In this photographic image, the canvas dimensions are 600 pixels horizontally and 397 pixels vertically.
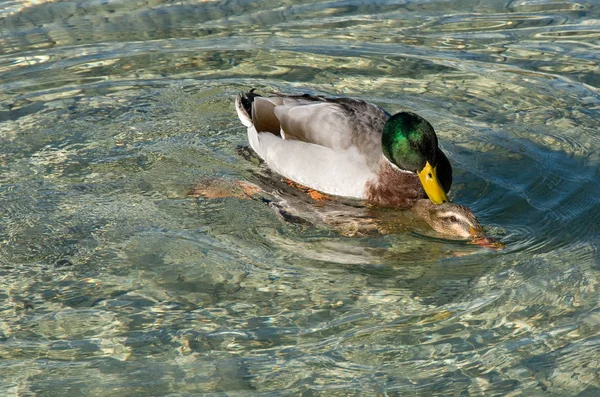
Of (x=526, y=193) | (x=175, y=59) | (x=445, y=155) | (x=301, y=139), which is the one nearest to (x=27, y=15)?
(x=175, y=59)

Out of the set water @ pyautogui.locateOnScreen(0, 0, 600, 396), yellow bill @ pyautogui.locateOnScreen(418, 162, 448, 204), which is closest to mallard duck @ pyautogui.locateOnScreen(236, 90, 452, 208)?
yellow bill @ pyautogui.locateOnScreen(418, 162, 448, 204)

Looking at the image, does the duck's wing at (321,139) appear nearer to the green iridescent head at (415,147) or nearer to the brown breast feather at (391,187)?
the brown breast feather at (391,187)

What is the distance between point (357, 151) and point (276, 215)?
0.89 metres

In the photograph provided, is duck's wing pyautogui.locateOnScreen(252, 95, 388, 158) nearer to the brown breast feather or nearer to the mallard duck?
the mallard duck

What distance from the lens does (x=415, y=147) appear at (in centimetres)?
711

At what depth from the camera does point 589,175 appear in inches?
289

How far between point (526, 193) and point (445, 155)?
798 millimetres

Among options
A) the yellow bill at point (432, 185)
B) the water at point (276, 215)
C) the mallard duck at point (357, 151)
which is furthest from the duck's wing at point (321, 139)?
the yellow bill at point (432, 185)

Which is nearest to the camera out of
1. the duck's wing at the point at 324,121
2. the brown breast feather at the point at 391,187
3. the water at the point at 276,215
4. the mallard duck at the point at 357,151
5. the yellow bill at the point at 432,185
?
the water at the point at 276,215

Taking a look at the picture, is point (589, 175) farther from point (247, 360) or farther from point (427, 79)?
point (247, 360)

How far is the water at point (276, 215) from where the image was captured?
17.2ft

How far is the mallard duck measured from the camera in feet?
23.3

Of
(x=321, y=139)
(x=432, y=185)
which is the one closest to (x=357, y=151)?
(x=321, y=139)

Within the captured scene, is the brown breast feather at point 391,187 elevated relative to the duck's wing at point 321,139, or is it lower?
lower
